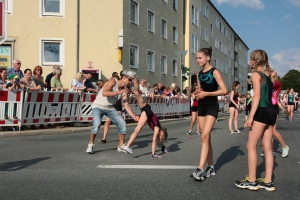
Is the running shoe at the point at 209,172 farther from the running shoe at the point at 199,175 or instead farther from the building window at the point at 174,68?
the building window at the point at 174,68

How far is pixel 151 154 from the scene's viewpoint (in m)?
7.54

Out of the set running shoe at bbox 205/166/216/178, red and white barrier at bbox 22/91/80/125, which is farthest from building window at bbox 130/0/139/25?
running shoe at bbox 205/166/216/178

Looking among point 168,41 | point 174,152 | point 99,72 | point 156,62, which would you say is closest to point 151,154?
point 174,152

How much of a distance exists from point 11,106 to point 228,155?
22.2ft

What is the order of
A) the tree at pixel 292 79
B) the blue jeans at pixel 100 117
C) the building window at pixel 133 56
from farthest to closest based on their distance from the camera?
the tree at pixel 292 79
the building window at pixel 133 56
the blue jeans at pixel 100 117

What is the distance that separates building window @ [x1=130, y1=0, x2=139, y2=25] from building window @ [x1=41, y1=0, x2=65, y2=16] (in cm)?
468

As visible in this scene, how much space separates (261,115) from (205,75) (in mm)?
1086

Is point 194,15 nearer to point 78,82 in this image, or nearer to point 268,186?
point 78,82

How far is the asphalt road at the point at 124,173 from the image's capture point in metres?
4.43

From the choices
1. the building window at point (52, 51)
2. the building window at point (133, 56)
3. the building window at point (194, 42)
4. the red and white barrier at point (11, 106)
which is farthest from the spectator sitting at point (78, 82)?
the building window at point (194, 42)

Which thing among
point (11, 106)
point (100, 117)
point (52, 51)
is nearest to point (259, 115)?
point (100, 117)

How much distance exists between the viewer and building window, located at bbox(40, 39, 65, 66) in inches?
851

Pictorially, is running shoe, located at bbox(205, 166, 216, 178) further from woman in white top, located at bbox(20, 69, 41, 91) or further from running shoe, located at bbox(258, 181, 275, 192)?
woman in white top, located at bbox(20, 69, 41, 91)

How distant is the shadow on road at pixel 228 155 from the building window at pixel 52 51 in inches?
605
